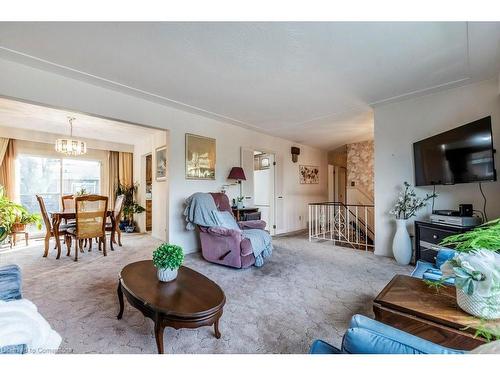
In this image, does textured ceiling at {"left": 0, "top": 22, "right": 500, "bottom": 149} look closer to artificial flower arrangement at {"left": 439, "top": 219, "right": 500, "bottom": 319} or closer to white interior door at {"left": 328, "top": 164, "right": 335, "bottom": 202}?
artificial flower arrangement at {"left": 439, "top": 219, "right": 500, "bottom": 319}

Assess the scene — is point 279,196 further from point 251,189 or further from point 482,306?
point 482,306

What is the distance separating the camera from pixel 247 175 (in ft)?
16.1

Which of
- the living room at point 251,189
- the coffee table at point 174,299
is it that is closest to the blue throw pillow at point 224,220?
the living room at point 251,189

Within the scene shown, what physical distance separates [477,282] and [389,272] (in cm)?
211

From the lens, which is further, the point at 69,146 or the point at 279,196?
the point at 279,196

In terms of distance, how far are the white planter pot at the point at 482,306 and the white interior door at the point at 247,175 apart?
3.86 metres

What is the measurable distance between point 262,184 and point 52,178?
511 cm

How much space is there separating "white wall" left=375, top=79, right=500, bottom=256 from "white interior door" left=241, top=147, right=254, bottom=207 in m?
2.41

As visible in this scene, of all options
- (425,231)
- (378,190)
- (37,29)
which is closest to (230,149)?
(378,190)

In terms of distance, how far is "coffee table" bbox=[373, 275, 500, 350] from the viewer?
107cm

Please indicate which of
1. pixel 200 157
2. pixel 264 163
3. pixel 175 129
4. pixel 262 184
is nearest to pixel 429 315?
pixel 200 157

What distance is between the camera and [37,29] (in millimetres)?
1878

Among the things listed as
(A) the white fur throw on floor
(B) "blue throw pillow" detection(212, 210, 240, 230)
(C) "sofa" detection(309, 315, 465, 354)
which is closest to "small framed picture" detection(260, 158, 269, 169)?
(B) "blue throw pillow" detection(212, 210, 240, 230)
